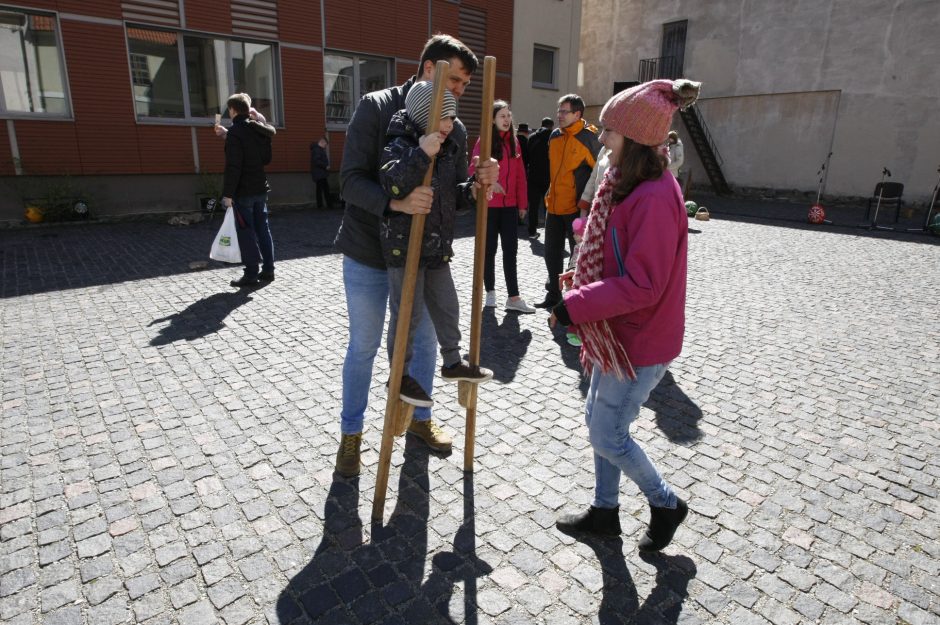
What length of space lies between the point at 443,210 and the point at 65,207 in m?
12.0

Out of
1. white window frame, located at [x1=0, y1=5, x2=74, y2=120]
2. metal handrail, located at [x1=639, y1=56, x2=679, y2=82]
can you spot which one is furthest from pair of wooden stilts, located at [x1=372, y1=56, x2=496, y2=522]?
metal handrail, located at [x1=639, y1=56, x2=679, y2=82]

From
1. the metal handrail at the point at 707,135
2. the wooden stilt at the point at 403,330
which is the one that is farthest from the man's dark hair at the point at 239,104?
the metal handrail at the point at 707,135

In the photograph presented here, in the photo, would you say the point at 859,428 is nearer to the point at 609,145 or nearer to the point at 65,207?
the point at 609,145

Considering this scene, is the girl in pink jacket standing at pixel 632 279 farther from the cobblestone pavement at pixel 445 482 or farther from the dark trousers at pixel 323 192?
the dark trousers at pixel 323 192

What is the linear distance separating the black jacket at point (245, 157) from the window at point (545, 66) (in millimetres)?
15796

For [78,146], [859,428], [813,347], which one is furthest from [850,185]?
[78,146]

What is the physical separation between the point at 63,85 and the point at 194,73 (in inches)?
104

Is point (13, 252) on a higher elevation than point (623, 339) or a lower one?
lower

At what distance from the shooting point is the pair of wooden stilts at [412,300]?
2447 mm

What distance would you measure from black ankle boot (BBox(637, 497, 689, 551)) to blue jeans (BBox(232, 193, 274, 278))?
5904 mm

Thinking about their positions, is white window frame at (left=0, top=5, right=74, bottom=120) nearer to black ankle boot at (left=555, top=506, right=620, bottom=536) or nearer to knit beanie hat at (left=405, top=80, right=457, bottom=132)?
knit beanie hat at (left=405, top=80, right=457, bottom=132)

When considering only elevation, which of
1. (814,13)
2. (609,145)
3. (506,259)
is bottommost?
(506,259)

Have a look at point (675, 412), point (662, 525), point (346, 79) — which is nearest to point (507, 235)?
point (675, 412)

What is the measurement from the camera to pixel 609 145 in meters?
2.31
